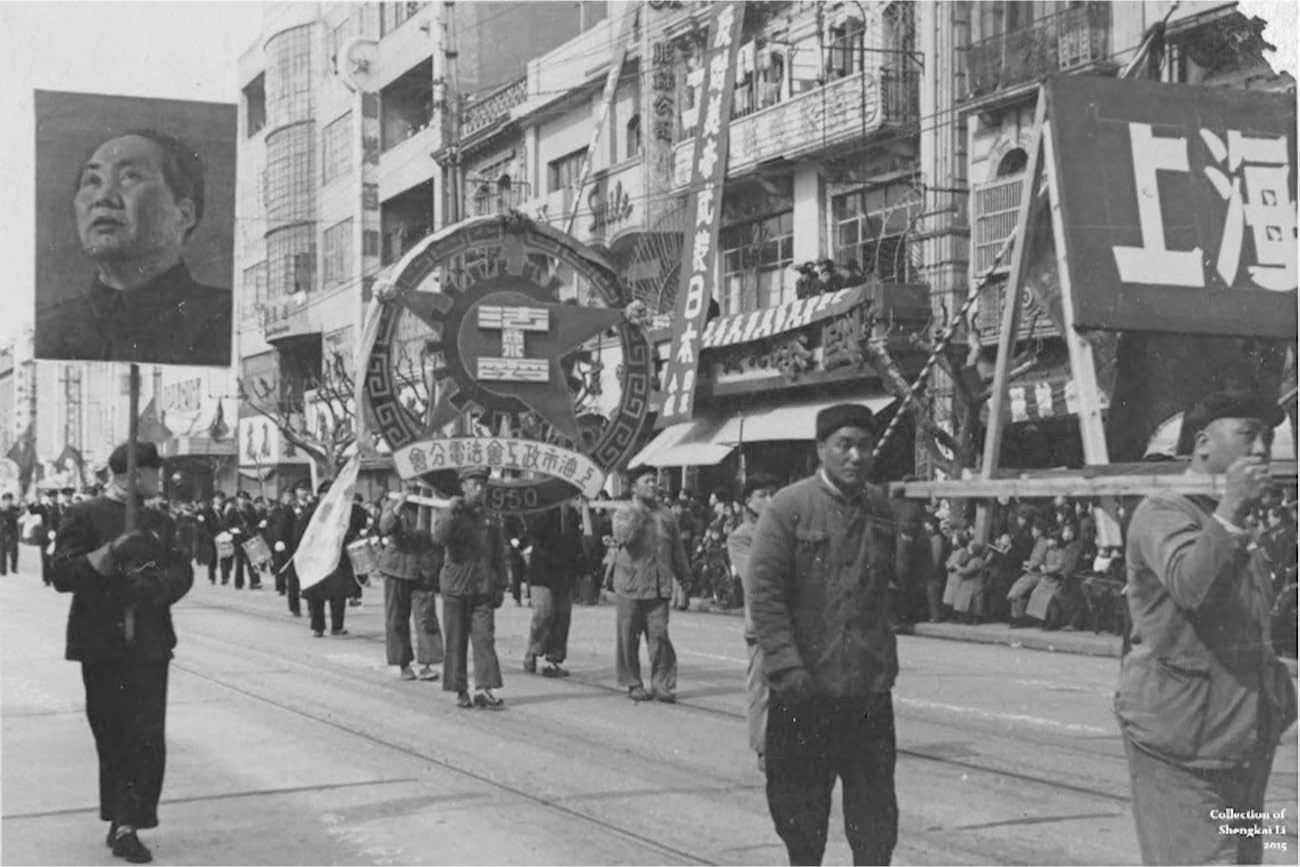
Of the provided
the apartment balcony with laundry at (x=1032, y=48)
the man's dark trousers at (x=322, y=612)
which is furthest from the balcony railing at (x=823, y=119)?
the man's dark trousers at (x=322, y=612)

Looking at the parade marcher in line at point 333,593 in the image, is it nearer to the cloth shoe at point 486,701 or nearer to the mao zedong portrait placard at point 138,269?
the cloth shoe at point 486,701

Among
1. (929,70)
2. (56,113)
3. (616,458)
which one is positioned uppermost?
(929,70)

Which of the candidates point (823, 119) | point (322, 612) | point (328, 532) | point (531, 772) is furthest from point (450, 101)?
point (531, 772)

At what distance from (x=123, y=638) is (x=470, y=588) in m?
5.10

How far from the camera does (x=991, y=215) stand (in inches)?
981

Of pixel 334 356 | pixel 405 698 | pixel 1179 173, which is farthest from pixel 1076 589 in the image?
pixel 334 356

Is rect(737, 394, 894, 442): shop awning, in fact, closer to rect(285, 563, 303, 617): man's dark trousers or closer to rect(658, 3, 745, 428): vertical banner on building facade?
rect(658, 3, 745, 428): vertical banner on building facade

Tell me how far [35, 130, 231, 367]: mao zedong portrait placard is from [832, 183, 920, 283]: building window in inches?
824

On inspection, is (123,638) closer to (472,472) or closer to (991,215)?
(472,472)

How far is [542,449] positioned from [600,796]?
476 cm

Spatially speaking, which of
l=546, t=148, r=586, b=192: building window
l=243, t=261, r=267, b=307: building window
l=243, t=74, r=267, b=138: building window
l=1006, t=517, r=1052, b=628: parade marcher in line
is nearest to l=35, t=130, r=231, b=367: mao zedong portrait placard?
l=1006, t=517, r=1052, b=628: parade marcher in line

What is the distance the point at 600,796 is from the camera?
8.17 metres

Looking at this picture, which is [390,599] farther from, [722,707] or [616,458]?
[722,707]

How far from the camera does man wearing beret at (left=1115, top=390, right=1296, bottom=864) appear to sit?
4355mm
